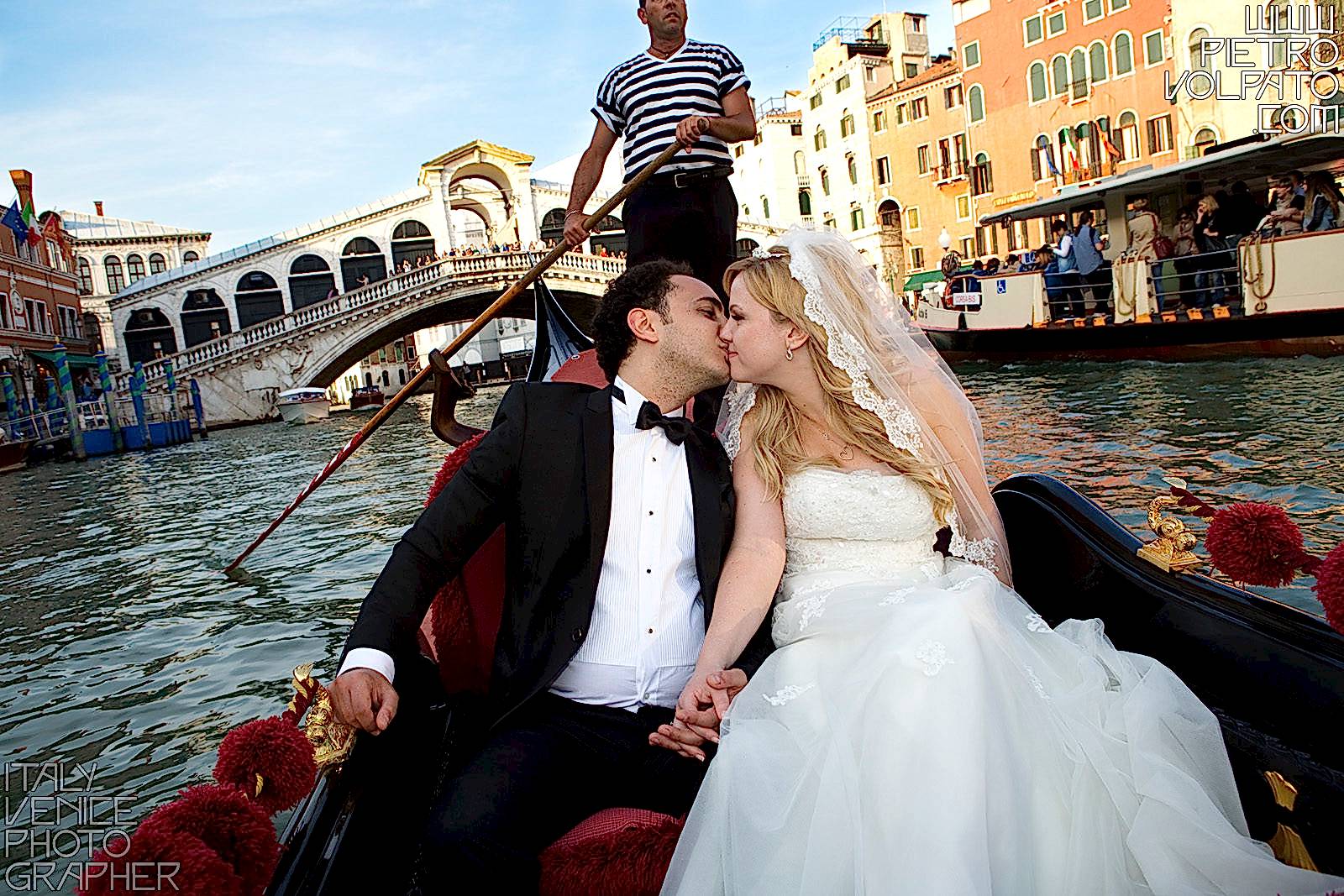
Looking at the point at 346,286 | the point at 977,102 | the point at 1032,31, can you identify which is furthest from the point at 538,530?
the point at 346,286

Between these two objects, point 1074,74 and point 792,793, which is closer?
point 792,793

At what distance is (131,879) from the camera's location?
72cm

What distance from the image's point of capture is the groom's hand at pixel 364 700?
3.51ft

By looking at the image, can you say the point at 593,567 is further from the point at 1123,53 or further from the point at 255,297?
the point at 255,297

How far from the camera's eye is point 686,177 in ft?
Answer: 7.52

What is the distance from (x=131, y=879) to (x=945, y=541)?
105 centimetres

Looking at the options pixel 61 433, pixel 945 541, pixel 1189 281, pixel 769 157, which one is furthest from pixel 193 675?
pixel 769 157

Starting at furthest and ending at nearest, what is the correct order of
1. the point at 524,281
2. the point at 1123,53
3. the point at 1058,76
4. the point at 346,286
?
the point at 346,286 → the point at 1058,76 → the point at 1123,53 → the point at 524,281

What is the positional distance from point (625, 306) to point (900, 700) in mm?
683

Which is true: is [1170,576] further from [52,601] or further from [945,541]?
[52,601]

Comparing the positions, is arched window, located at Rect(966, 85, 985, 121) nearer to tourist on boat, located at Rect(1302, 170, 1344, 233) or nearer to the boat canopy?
the boat canopy

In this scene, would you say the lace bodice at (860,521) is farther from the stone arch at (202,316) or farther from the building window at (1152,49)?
the stone arch at (202,316)

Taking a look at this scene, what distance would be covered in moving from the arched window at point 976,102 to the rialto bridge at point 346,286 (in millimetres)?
5146

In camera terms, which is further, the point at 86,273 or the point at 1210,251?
the point at 86,273
